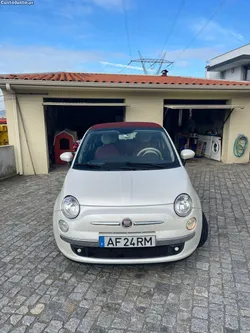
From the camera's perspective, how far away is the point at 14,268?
270 centimetres

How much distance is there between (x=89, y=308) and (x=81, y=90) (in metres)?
6.32

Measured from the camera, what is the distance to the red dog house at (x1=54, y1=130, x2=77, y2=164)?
8970mm

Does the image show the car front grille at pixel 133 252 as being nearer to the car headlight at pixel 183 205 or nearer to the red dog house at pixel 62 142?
the car headlight at pixel 183 205

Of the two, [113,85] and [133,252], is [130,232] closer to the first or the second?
[133,252]

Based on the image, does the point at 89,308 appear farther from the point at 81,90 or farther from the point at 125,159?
the point at 81,90

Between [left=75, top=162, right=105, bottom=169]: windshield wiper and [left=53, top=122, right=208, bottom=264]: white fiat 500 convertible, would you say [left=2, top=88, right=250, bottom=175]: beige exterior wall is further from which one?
[left=53, top=122, right=208, bottom=264]: white fiat 500 convertible

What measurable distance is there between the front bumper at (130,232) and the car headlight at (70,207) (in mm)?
57

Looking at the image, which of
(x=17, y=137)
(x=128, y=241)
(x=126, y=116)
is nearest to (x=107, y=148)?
(x=128, y=241)

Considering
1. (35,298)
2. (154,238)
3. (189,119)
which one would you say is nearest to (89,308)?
(35,298)

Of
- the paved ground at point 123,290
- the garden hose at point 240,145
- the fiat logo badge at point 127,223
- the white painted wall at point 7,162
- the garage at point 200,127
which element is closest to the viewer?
the paved ground at point 123,290

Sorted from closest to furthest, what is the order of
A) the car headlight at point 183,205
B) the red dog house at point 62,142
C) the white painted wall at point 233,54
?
the car headlight at point 183,205
the red dog house at point 62,142
the white painted wall at point 233,54

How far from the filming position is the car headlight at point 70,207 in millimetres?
2354

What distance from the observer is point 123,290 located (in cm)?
231

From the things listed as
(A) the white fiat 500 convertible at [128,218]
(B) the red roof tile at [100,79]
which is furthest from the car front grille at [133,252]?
(B) the red roof tile at [100,79]
